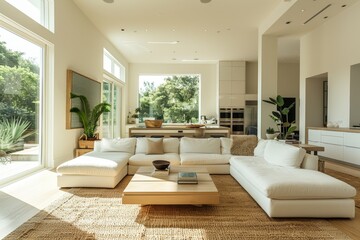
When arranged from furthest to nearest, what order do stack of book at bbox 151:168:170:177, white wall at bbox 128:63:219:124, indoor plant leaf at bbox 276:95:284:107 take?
1. white wall at bbox 128:63:219:124
2. indoor plant leaf at bbox 276:95:284:107
3. stack of book at bbox 151:168:170:177

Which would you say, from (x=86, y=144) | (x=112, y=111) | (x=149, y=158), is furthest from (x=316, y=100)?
(x=112, y=111)

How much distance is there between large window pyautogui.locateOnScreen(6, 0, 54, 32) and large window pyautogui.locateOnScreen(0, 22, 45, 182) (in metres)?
0.44

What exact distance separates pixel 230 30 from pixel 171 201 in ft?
19.8

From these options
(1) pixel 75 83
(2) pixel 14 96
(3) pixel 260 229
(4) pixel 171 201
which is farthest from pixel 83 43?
(3) pixel 260 229

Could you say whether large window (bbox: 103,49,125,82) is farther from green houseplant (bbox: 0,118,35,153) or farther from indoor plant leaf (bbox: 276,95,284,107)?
indoor plant leaf (bbox: 276,95,284,107)

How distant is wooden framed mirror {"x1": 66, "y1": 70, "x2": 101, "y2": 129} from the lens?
5.61m

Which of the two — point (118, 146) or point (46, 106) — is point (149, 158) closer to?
point (118, 146)

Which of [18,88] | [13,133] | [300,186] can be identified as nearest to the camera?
[300,186]

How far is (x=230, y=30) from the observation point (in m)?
7.45

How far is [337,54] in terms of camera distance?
6.31 meters

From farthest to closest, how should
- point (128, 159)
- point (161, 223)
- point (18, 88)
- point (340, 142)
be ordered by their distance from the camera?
point (340, 142) → point (128, 159) → point (18, 88) → point (161, 223)

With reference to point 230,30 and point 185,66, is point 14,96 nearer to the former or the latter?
point 230,30

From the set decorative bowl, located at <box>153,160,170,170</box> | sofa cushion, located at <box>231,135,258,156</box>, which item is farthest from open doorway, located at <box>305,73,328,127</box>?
decorative bowl, located at <box>153,160,170,170</box>

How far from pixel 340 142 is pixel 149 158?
13.2 feet
